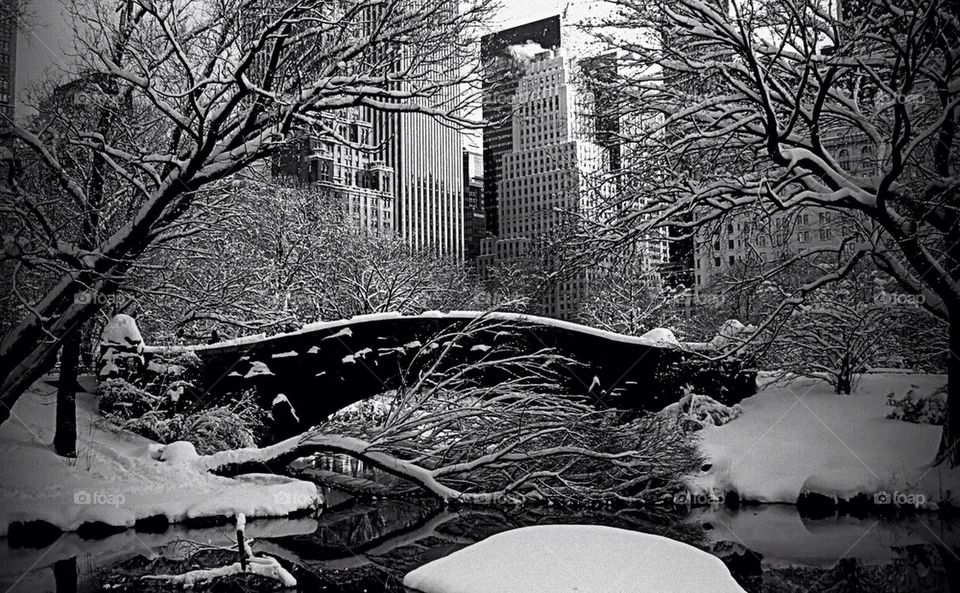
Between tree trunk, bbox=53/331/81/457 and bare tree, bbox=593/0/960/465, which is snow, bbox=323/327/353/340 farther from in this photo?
bare tree, bbox=593/0/960/465

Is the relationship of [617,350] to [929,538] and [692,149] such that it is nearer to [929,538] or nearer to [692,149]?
[692,149]

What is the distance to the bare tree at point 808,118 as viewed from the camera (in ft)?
22.3

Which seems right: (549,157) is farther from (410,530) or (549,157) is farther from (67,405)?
(67,405)

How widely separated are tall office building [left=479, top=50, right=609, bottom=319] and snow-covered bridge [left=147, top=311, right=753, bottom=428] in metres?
0.94

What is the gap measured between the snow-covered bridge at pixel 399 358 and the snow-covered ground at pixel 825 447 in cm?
100

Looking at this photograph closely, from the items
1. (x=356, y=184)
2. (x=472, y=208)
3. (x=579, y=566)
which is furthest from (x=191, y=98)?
(x=356, y=184)

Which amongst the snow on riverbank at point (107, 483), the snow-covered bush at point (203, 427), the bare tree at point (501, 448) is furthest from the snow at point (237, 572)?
the snow-covered bush at point (203, 427)

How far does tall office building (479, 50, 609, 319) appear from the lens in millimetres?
9578

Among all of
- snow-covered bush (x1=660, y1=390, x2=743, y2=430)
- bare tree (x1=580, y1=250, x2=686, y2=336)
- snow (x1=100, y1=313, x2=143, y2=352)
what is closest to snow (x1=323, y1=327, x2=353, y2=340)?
snow (x1=100, y1=313, x2=143, y2=352)

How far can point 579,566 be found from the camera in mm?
4844

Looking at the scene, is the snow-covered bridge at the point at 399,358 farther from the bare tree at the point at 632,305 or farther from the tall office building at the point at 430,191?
the tall office building at the point at 430,191

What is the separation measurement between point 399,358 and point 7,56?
559 centimetres

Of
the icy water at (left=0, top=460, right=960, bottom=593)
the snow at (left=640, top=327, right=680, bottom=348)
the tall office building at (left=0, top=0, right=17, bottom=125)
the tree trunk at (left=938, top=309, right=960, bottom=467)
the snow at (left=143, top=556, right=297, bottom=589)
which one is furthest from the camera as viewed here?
the snow at (left=640, top=327, right=680, bottom=348)

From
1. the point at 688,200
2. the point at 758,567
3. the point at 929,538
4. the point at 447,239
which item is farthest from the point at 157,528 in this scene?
the point at 447,239
